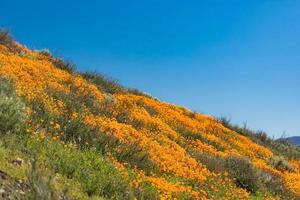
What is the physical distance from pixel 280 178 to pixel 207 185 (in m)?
5.84

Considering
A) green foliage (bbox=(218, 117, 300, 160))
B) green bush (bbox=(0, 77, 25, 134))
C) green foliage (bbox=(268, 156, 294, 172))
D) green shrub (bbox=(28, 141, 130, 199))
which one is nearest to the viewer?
green shrub (bbox=(28, 141, 130, 199))

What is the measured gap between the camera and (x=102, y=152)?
1149 centimetres

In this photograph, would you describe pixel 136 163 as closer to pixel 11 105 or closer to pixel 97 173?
pixel 97 173

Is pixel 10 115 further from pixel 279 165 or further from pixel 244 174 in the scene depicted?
pixel 279 165

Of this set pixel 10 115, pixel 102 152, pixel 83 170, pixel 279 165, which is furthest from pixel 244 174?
pixel 10 115

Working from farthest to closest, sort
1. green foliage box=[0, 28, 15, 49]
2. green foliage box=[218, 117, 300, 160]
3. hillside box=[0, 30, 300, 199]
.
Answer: green foliage box=[218, 117, 300, 160], green foliage box=[0, 28, 15, 49], hillside box=[0, 30, 300, 199]

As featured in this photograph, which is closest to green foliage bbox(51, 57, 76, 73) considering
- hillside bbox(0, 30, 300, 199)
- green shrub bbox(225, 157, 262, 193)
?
hillside bbox(0, 30, 300, 199)

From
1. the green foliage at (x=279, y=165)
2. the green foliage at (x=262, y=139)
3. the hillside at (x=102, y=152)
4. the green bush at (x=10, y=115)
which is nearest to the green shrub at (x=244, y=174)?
the hillside at (x=102, y=152)

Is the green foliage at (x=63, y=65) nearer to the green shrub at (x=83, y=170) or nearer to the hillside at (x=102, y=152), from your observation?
the hillside at (x=102, y=152)

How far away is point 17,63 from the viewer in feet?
56.0

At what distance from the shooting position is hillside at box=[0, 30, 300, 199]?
8430 mm

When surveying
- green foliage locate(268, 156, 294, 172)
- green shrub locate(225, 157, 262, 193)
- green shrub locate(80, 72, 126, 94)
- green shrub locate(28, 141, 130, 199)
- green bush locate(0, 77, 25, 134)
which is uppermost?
green shrub locate(80, 72, 126, 94)

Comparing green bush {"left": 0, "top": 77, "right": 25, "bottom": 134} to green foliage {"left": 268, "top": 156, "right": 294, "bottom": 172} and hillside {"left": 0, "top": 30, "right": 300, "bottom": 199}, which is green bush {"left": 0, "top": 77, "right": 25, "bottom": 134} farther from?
green foliage {"left": 268, "top": 156, "right": 294, "bottom": 172}

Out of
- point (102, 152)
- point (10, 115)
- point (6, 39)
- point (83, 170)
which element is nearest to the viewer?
point (83, 170)
